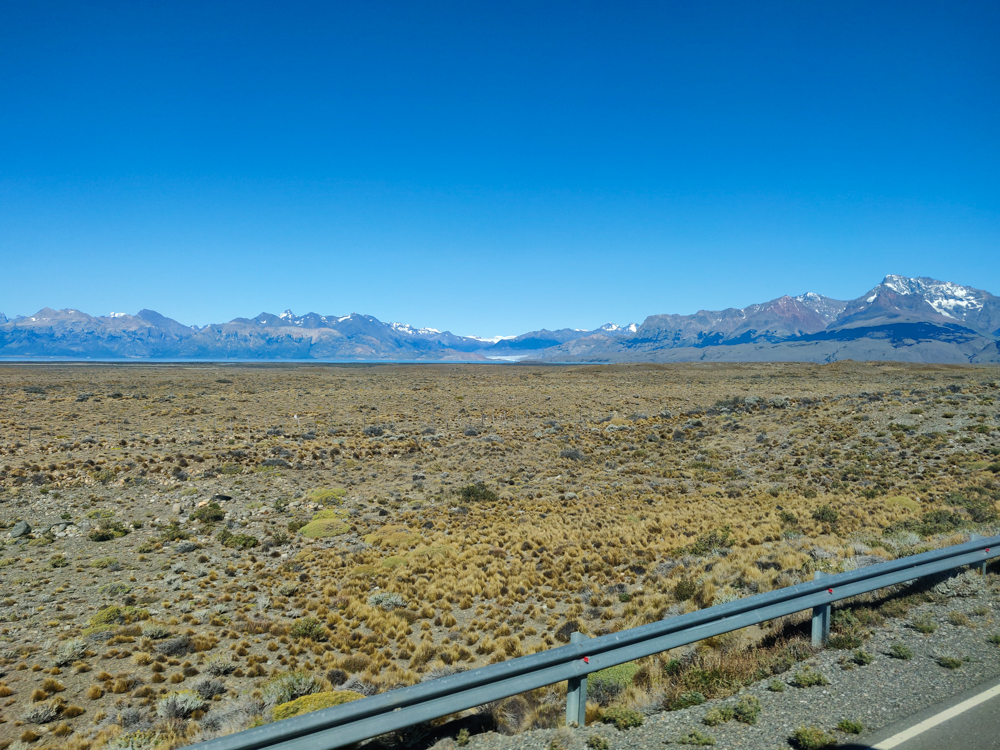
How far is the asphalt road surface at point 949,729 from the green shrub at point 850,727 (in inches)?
3.4

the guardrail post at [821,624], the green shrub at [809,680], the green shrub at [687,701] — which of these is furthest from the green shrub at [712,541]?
the green shrub at [687,701]

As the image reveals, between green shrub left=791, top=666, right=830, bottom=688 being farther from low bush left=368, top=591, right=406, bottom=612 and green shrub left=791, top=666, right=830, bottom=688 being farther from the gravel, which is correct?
low bush left=368, top=591, right=406, bottom=612

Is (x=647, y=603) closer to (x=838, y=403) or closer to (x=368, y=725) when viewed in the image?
(x=368, y=725)

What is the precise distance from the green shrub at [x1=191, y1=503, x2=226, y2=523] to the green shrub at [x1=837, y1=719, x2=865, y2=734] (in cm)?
1849

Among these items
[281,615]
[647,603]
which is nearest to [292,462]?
[281,615]

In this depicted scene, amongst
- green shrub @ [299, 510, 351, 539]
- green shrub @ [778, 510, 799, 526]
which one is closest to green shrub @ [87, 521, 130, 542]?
green shrub @ [299, 510, 351, 539]

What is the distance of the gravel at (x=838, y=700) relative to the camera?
4.63 meters

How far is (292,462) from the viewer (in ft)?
87.0

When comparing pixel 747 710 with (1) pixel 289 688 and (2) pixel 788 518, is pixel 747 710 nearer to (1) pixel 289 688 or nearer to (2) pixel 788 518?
(1) pixel 289 688

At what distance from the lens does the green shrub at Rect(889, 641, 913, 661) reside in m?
5.80

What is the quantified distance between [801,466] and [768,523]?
10169mm

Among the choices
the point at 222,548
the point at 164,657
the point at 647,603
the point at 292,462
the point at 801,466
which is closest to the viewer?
the point at 164,657

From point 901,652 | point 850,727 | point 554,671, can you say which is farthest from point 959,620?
point 554,671

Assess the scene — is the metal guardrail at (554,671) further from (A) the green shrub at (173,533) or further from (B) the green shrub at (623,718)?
(A) the green shrub at (173,533)
